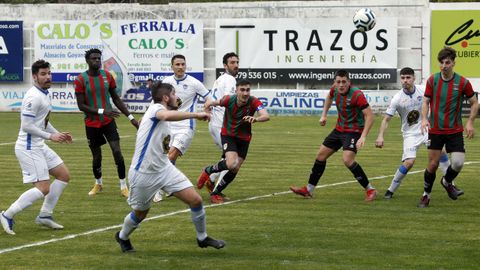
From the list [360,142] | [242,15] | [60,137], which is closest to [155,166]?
[60,137]

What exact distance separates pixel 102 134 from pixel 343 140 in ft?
12.9

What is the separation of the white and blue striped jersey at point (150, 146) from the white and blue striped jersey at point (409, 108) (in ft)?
18.7

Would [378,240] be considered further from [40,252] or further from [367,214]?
[40,252]

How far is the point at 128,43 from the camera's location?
39.8 m

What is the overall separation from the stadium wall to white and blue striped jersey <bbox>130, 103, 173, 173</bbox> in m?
28.1

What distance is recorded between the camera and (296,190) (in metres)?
15.3

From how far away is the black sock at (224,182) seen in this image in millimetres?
14922

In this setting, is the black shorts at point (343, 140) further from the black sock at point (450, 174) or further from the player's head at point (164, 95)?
the player's head at point (164, 95)

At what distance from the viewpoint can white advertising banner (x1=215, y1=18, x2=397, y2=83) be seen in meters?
38.0

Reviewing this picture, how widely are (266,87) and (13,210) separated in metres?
27.2

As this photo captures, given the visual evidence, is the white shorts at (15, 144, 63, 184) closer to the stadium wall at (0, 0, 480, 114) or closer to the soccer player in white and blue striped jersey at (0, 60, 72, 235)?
the soccer player in white and blue striped jersey at (0, 60, 72, 235)

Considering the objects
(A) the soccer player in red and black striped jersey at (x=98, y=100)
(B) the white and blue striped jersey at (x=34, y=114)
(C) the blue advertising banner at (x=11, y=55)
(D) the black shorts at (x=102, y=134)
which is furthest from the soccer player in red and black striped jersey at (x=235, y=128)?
(C) the blue advertising banner at (x=11, y=55)

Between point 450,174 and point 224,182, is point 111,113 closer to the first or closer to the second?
point 224,182

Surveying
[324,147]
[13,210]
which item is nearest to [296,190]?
[324,147]
